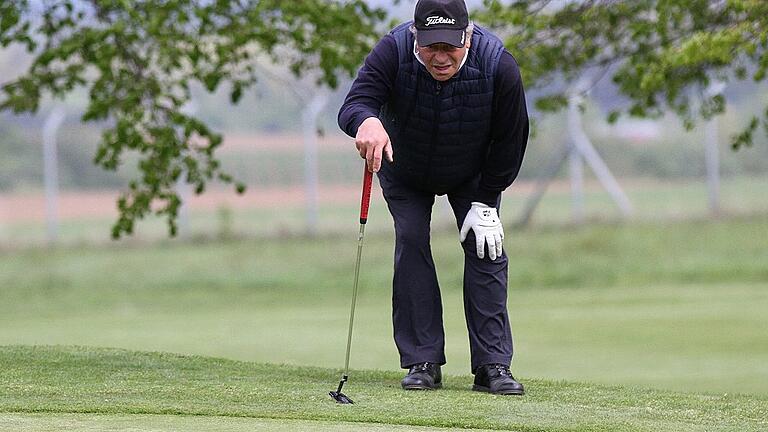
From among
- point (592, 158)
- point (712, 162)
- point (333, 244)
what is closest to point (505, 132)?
point (333, 244)

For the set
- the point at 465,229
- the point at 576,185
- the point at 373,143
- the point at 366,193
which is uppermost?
the point at 576,185

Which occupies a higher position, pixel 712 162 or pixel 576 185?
pixel 712 162

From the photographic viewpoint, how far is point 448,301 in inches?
547

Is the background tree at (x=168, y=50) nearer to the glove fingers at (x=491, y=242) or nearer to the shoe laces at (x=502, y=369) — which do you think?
the glove fingers at (x=491, y=242)

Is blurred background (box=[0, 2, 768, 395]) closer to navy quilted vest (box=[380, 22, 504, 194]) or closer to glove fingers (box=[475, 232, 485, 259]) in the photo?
glove fingers (box=[475, 232, 485, 259])

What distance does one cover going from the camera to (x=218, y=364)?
651cm

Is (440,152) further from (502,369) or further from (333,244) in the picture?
(333,244)

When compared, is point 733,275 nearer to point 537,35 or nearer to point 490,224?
point 537,35

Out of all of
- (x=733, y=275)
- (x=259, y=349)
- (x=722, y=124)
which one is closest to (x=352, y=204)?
(x=722, y=124)

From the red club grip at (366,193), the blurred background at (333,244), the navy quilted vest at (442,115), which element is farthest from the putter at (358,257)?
the blurred background at (333,244)

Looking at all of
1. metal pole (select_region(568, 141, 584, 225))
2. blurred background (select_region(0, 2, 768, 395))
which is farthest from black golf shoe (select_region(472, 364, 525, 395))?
metal pole (select_region(568, 141, 584, 225))

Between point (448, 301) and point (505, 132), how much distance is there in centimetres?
839

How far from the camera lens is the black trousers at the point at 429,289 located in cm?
587

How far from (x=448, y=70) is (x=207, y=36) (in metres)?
4.12
